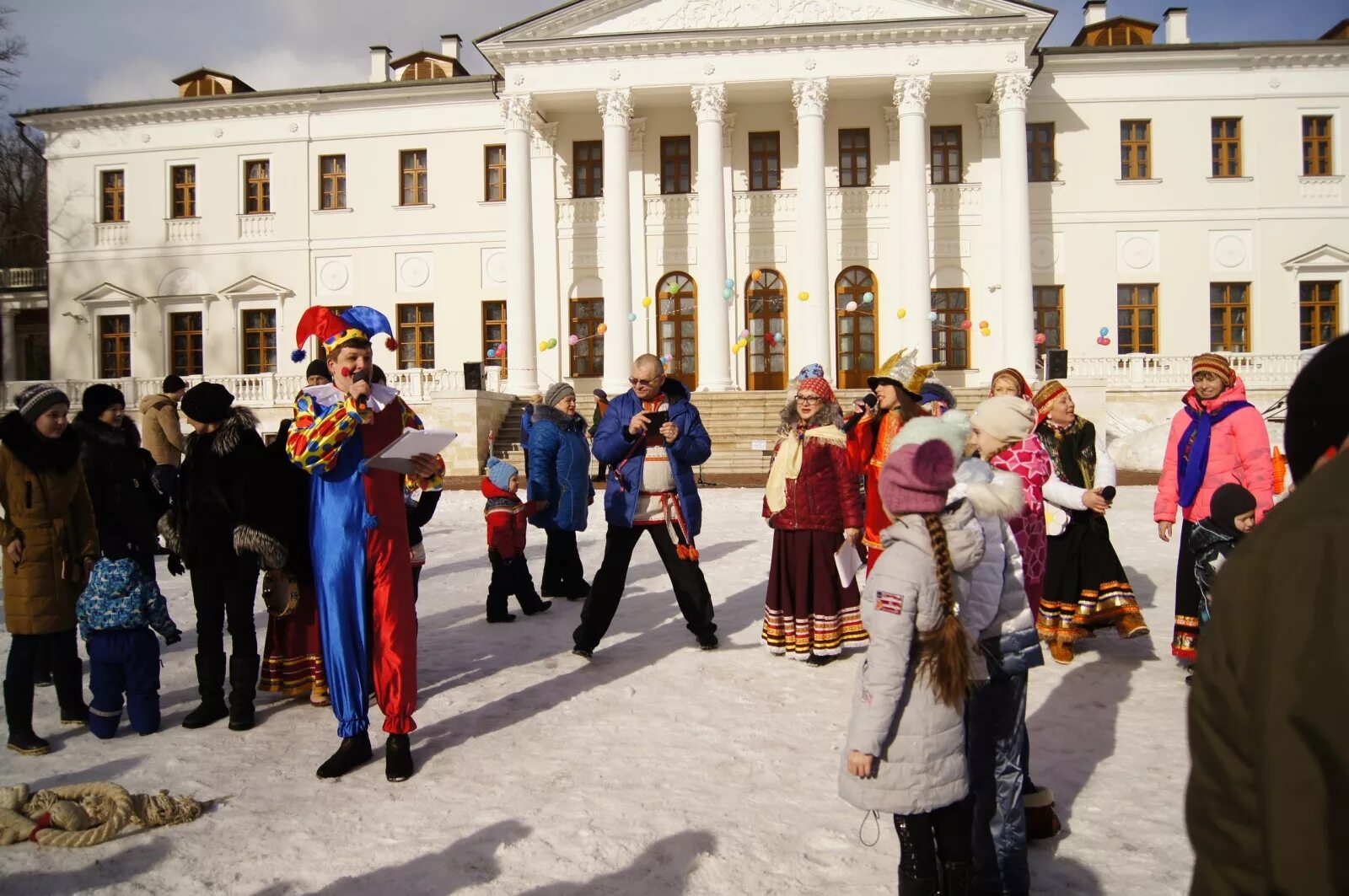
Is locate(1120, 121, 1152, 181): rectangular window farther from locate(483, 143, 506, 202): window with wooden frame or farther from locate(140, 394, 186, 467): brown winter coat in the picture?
locate(140, 394, 186, 467): brown winter coat

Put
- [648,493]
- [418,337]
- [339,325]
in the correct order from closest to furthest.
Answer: [339,325] → [648,493] → [418,337]

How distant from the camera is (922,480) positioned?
9.18 feet

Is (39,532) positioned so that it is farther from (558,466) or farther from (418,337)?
(418,337)

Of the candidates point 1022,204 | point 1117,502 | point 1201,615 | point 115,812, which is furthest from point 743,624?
point 1022,204

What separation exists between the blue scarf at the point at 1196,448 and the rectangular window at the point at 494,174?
25.9 metres

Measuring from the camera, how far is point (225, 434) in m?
4.95

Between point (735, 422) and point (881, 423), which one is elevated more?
point (735, 422)

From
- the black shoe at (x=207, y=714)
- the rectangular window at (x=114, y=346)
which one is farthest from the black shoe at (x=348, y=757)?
the rectangular window at (x=114, y=346)

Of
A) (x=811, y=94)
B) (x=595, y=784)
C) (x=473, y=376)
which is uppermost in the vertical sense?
(x=811, y=94)

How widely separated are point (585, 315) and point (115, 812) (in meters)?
25.3

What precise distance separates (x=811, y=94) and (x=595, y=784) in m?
24.3

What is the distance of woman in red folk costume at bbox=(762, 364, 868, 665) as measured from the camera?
6.12 m

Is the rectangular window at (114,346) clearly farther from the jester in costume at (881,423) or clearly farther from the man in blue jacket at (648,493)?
the jester in costume at (881,423)

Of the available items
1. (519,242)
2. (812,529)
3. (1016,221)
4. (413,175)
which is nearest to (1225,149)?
(1016,221)
